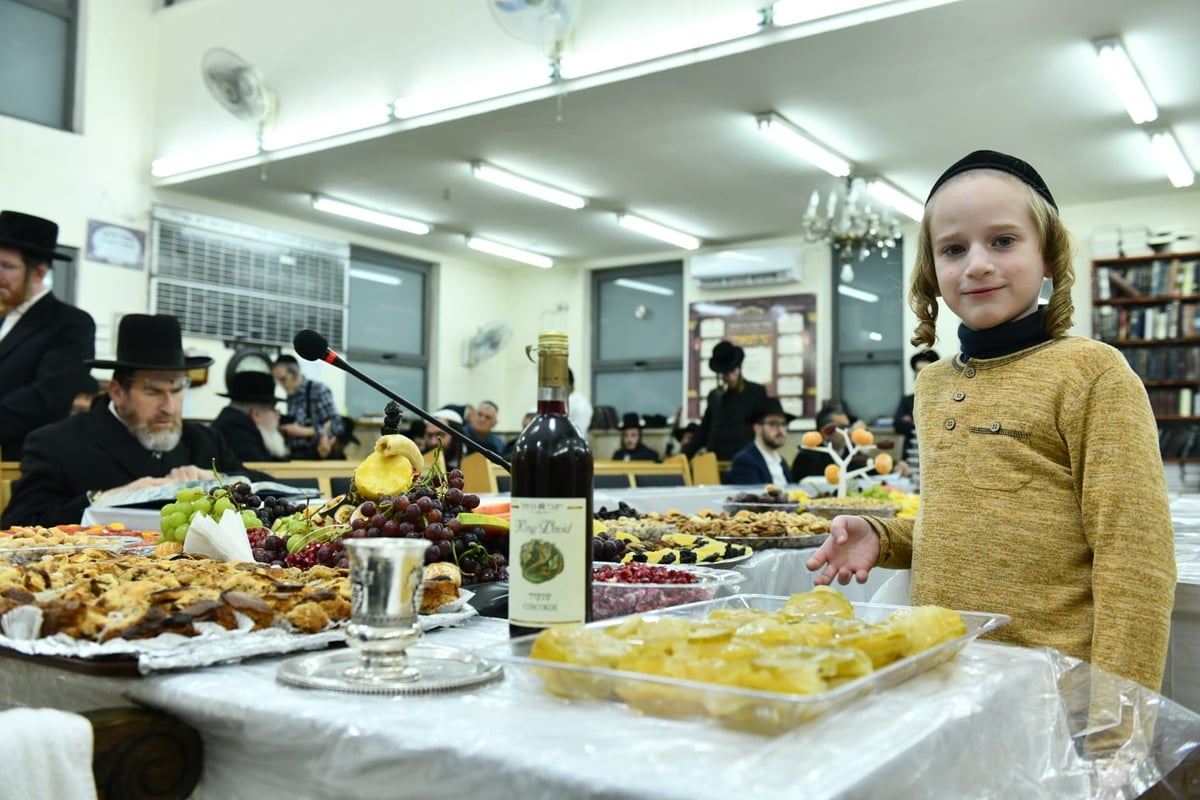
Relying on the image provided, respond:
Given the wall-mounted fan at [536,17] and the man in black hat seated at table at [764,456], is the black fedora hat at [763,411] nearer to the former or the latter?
the man in black hat seated at table at [764,456]

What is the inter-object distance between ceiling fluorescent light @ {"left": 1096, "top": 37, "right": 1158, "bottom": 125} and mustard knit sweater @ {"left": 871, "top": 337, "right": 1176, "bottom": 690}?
16.1 ft

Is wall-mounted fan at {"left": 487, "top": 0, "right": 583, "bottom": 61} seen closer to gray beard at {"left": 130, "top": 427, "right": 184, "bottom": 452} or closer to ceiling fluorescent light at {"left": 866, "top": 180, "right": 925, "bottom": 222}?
ceiling fluorescent light at {"left": 866, "top": 180, "right": 925, "bottom": 222}

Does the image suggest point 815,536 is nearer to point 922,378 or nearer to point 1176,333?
point 922,378

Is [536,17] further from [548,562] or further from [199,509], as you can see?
[548,562]

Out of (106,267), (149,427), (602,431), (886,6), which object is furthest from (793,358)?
(149,427)

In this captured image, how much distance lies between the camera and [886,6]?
16.4 feet

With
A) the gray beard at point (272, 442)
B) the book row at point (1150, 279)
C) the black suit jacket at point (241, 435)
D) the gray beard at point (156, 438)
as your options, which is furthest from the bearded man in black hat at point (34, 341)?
the book row at point (1150, 279)

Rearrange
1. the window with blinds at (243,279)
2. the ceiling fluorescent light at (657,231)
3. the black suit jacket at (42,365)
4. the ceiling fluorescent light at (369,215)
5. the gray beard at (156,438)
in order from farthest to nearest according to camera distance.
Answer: the ceiling fluorescent light at (657,231) < the ceiling fluorescent light at (369,215) < the window with blinds at (243,279) < the black suit jacket at (42,365) < the gray beard at (156,438)

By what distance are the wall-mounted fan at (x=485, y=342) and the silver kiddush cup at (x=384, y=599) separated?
34.0ft

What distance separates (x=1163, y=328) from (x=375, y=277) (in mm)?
7255

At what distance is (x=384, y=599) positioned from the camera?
72cm

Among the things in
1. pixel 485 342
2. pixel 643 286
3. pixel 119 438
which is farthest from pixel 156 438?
pixel 643 286

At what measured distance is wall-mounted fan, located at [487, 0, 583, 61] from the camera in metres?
5.45

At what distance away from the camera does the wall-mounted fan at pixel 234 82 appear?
22.5 feet
